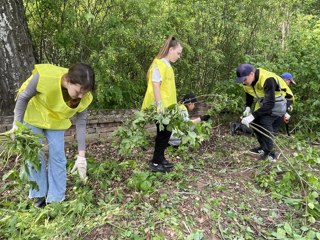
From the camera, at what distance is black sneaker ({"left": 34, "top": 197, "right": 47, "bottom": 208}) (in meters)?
3.15

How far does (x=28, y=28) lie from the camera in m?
4.37

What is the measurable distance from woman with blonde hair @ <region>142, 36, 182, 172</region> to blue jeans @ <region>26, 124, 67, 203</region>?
100cm

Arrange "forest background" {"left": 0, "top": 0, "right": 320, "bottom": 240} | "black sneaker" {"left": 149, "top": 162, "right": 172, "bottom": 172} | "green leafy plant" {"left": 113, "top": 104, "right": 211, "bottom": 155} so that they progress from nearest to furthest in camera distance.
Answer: "forest background" {"left": 0, "top": 0, "right": 320, "bottom": 240} < "green leafy plant" {"left": 113, "top": 104, "right": 211, "bottom": 155} < "black sneaker" {"left": 149, "top": 162, "right": 172, "bottom": 172}

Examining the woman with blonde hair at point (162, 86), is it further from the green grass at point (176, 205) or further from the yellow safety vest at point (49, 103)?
the yellow safety vest at point (49, 103)

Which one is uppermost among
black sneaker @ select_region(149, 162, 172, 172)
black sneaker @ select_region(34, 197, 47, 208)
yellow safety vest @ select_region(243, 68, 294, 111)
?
yellow safety vest @ select_region(243, 68, 294, 111)

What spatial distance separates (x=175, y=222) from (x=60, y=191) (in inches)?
42.3

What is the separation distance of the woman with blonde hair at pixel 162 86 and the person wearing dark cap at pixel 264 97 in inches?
35.6

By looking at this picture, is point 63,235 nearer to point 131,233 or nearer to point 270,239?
point 131,233

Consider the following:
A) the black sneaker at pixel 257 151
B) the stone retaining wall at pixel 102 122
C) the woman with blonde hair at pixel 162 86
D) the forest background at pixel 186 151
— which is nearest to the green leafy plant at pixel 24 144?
the forest background at pixel 186 151

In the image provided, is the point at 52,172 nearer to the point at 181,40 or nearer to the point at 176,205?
the point at 176,205

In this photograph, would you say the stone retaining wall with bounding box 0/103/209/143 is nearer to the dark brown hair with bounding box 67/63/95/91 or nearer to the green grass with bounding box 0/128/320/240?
the green grass with bounding box 0/128/320/240

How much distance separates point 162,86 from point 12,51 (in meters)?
1.84

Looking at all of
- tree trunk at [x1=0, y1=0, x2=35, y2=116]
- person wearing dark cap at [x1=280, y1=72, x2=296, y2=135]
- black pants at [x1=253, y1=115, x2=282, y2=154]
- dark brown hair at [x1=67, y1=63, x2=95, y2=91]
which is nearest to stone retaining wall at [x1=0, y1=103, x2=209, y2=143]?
tree trunk at [x1=0, y1=0, x2=35, y2=116]

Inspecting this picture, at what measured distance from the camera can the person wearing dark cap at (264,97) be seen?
4.09m
